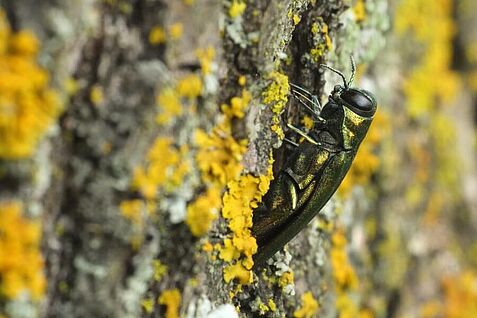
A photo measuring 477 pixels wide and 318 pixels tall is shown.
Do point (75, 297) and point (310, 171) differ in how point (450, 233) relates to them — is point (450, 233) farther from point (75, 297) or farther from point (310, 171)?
point (75, 297)

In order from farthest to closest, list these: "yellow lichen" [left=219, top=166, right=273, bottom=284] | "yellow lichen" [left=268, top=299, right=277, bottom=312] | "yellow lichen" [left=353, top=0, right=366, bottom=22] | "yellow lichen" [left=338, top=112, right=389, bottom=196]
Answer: "yellow lichen" [left=338, top=112, right=389, bottom=196], "yellow lichen" [left=353, top=0, right=366, bottom=22], "yellow lichen" [left=268, top=299, right=277, bottom=312], "yellow lichen" [left=219, top=166, right=273, bottom=284]

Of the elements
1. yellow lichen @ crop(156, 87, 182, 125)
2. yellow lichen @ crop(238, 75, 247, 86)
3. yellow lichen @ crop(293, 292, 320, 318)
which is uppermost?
yellow lichen @ crop(156, 87, 182, 125)

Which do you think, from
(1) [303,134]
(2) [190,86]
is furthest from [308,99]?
(2) [190,86]

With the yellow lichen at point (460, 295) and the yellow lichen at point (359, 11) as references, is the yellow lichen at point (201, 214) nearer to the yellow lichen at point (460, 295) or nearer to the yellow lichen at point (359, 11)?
the yellow lichen at point (359, 11)

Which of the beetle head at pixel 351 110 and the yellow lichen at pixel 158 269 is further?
the beetle head at pixel 351 110

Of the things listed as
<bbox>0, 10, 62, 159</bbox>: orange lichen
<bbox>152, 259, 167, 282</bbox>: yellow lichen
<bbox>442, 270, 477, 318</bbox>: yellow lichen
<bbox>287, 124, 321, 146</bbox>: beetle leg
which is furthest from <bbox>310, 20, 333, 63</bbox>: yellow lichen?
<bbox>442, 270, 477, 318</bbox>: yellow lichen

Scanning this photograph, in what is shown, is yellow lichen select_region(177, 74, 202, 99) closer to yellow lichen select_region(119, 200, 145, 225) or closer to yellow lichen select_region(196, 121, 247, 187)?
yellow lichen select_region(196, 121, 247, 187)

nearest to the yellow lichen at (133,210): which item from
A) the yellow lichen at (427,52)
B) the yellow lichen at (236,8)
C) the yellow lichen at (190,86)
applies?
the yellow lichen at (190,86)
